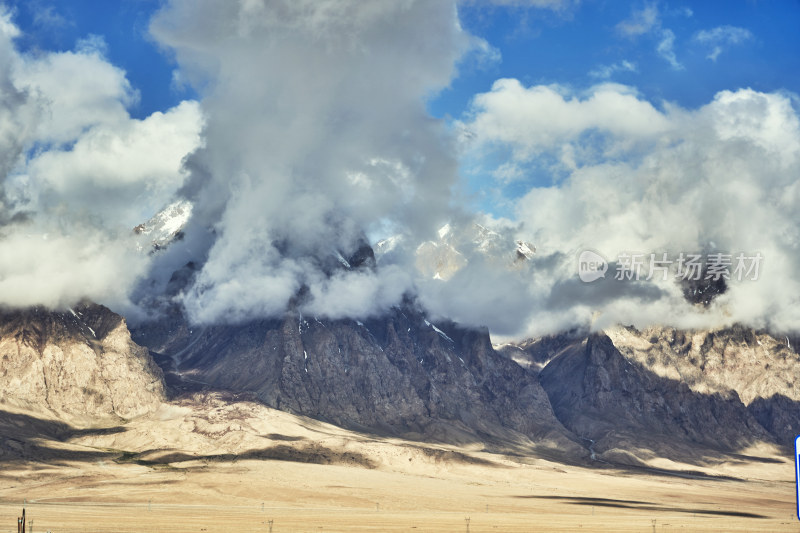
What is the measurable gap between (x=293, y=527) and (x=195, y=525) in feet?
65.6

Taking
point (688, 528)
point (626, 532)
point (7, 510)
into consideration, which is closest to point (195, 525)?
point (7, 510)

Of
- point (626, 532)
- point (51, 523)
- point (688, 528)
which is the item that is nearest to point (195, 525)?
point (51, 523)

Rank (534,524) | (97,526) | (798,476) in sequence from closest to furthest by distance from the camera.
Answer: (798,476) < (97,526) < (534,524)

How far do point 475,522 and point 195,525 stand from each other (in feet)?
211

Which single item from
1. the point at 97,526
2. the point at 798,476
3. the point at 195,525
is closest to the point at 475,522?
the point at 195,525

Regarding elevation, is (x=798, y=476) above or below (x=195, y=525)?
above

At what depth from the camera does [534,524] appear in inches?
7657

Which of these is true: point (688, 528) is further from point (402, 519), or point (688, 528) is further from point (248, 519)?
point (248, 519)

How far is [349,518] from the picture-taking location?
197 m

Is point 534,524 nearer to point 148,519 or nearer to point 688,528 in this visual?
point 688,528

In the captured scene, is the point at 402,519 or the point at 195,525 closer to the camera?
the point at 195,525

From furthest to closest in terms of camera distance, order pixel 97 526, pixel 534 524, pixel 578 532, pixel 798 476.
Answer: pixel 534 524 → pixel 578 532 → pixel 97 526 → pixel 798 476

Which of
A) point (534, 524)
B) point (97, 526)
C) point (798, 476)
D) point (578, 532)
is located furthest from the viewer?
point (534, 524)

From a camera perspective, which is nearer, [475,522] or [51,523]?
[51,523]
